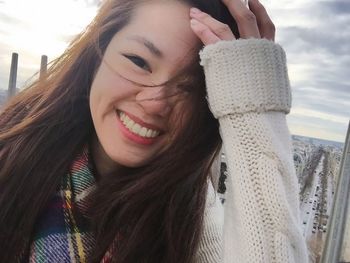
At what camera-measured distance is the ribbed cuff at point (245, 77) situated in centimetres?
59

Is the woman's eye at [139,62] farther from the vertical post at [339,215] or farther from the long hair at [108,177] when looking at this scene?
the vertical post at [339,215]

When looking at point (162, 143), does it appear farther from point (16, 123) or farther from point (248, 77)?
point (16, 123)

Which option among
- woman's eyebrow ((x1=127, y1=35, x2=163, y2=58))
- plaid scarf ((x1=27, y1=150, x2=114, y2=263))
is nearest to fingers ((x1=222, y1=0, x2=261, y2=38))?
woman's eyebrow ((x1=127, y1=35, x2=163, y2=58))

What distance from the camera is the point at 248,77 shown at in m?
0.59

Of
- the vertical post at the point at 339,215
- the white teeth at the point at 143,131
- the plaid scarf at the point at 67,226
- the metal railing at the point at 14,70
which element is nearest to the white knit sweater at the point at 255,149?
the white teeth at the point at 143,131

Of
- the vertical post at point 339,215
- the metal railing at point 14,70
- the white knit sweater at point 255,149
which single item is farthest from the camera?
the vertical post at point 339,215

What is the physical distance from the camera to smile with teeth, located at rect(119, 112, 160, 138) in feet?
2.07

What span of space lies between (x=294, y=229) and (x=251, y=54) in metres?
0.25

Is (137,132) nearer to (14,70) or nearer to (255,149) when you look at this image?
(255,149)

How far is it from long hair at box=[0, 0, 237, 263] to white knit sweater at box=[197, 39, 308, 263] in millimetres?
59

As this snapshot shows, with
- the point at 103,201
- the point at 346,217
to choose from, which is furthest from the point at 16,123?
the point at 346,217

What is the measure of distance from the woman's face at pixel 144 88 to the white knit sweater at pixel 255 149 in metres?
0.06

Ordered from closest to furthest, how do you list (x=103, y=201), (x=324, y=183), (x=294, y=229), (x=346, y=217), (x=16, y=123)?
(x=294, y=229)
(x=103, y=201)
(x=16, y=123)
(x=346, y=217)
(x=324, y=183)

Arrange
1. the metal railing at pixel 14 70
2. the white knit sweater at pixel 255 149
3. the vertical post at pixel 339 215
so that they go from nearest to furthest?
1. the white knit sweater at pixel 255 149
2. the metal railing at pixel 14 70
3. the vertical post at pixel 339 215
